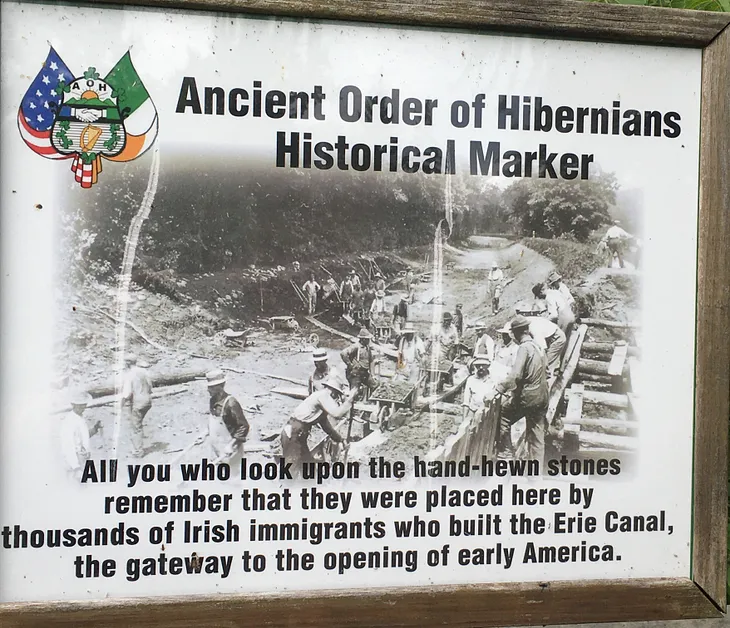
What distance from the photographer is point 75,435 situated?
106 cm

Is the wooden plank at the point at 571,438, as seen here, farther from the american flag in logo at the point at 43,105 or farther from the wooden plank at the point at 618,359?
the american flag in logo at the point at 43,105

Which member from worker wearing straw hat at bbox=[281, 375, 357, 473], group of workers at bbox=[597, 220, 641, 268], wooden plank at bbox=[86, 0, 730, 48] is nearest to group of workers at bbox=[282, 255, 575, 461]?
worker wearing straw hat at bbox=[281, 375, 357, 473]

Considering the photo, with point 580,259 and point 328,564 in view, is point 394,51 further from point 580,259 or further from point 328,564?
point 328,564

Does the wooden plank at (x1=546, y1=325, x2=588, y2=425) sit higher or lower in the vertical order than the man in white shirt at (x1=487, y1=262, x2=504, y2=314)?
lower

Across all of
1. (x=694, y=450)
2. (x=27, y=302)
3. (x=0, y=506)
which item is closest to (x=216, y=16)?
(x=27, y=302)

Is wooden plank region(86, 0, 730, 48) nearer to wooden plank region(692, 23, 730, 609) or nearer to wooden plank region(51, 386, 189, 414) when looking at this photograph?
wooden plank region(692, 23, 730, 609)

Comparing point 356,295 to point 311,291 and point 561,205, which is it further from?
point 561,205

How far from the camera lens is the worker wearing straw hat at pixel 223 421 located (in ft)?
3.56

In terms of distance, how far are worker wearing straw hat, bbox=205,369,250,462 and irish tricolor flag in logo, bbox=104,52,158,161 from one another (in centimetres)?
39

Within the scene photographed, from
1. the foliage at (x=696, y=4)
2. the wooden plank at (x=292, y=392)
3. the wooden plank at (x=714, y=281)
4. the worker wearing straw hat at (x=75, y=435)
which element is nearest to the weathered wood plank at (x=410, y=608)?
the wooden plank at (x=714, y=281)

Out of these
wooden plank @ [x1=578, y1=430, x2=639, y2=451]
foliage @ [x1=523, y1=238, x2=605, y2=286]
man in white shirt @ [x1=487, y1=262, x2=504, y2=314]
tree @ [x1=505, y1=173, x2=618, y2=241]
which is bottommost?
wooden plank @ [x1=578, y1=430, x2=639, y2=451]

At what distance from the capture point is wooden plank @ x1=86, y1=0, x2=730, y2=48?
107cm

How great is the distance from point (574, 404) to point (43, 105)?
3.41 feet

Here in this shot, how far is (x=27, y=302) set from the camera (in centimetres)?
105
